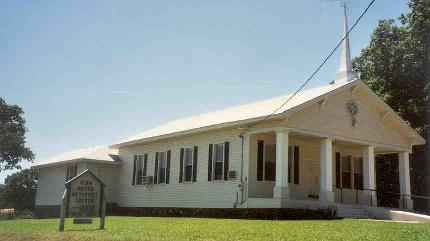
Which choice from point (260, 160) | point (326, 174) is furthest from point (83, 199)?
point (326, 174)

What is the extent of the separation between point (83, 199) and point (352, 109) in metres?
14.5

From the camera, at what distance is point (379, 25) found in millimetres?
35250

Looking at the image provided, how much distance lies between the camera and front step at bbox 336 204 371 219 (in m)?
20.5

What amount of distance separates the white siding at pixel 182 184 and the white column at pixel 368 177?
6594 millimetres

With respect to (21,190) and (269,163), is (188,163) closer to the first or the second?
(269,163)

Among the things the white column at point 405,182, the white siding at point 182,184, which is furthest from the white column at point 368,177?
the white siding at point 182,184

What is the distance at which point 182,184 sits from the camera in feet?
82.9

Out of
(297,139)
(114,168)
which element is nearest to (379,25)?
(297,139)

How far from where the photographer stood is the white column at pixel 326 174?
822 inches

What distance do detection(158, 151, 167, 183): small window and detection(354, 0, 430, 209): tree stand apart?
15841 millimetres

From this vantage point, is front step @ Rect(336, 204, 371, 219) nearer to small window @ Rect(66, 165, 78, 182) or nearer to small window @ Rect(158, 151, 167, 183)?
small window @ Rect(158, 151, 167, 183)

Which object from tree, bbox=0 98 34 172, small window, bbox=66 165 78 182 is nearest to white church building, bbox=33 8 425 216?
small window, bbox=66 165 78 182

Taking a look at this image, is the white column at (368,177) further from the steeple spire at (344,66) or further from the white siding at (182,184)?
the white siding at (182,184)

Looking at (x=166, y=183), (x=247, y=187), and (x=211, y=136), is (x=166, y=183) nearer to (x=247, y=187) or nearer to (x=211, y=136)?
(x=211, y=136)
